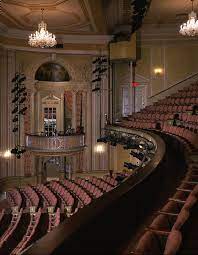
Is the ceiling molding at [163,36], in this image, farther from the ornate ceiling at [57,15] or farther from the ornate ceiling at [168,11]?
the ornate ceiling at [57,15]

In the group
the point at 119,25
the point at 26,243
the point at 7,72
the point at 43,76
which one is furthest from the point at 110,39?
the point at 26,243

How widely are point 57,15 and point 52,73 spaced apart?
1.82 metres

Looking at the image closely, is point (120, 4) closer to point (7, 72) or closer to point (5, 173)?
point (7, 72)

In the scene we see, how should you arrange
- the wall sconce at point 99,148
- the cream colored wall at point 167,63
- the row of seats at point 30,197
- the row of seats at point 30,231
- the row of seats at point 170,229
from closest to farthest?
the row of seats at point 170,229
the row of seats at point 30,231
the row of seats at point 30,197
the cream colored wall at point 167,63
the wall sconce at point 99,148

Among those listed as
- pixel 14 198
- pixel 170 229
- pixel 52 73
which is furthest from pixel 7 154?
pixel 170 229

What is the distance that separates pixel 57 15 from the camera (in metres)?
6.27

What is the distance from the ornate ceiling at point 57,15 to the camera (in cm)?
556

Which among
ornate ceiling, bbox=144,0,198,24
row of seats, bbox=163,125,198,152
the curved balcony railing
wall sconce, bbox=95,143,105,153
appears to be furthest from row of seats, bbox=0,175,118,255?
ornate ceiling, bbox=144,0,198,24

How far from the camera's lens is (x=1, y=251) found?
12.8ft

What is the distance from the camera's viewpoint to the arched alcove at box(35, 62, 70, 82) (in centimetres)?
778

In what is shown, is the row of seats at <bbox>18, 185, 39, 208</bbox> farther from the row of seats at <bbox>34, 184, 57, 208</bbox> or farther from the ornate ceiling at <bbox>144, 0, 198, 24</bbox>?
the ornate ceiling at <bbox>144, 0, 198, 24</bbox>

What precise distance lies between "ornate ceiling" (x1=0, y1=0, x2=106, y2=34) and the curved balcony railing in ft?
7.12

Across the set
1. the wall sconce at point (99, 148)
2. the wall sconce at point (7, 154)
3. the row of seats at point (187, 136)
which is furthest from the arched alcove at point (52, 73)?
the row of seats at point (187, 136)

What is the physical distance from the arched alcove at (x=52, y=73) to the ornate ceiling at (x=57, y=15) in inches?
30.9
